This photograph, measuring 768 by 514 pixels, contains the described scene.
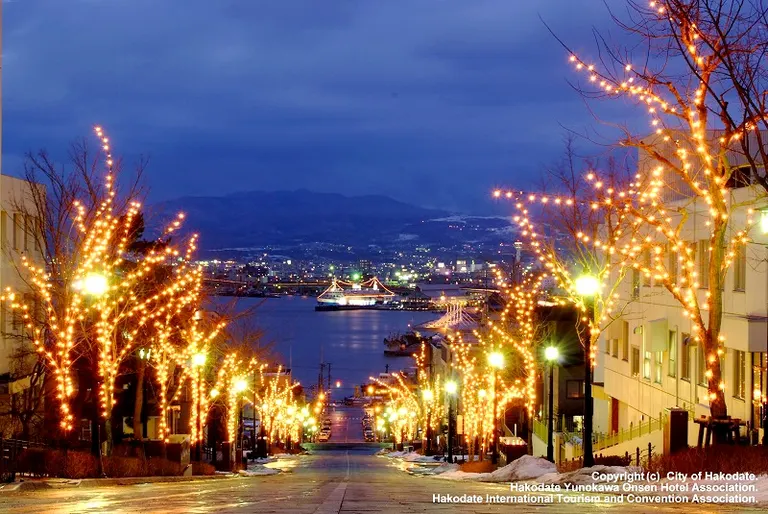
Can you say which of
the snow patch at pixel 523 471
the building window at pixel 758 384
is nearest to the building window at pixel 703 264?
the building window at pixel 758 384

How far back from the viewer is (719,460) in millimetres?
16844

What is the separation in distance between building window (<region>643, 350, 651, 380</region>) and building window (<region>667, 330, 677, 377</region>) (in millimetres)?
2035

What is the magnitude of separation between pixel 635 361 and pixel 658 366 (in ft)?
10.2

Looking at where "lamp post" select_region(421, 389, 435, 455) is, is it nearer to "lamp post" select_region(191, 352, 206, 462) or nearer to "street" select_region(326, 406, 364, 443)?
"lamp post" select_region(191, 352, 206, 462)

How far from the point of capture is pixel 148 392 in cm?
4706

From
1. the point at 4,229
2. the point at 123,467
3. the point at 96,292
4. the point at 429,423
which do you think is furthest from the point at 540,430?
the point at 96,292

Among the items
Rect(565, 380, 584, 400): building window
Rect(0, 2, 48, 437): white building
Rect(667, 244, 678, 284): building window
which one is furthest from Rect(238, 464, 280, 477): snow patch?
Rect(565, 380, 584, 400): building window

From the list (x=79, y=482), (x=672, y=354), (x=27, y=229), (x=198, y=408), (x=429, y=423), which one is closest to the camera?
(x=79, y=482)

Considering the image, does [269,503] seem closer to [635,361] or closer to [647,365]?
[647,365]

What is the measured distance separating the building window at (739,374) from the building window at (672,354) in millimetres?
5087

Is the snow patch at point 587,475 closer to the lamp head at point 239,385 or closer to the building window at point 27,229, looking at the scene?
the building window at point 27,229

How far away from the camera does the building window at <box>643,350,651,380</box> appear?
113 ft

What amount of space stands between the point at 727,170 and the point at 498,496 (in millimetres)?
8040

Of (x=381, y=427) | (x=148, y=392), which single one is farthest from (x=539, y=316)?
(x=381, y=427)
